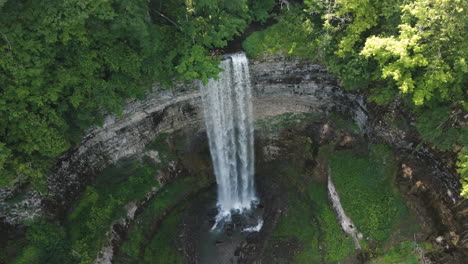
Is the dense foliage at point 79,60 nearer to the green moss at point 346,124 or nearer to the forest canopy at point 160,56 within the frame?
the forest canopy at point 160,56

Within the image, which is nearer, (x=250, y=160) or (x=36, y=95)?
(x=36, y=95)

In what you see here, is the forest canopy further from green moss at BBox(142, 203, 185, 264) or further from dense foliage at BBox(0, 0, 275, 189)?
green moss at BBox(142, 203, 185, 264)

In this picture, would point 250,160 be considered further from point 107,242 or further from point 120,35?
point 120,35

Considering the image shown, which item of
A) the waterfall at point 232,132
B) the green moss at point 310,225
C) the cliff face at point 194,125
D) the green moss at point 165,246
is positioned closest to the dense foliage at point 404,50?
the cliff face at point 194,125

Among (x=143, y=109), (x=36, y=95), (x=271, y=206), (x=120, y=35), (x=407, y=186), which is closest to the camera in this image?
(x=36, y=95)

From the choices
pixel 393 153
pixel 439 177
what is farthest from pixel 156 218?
pixel 439 177
